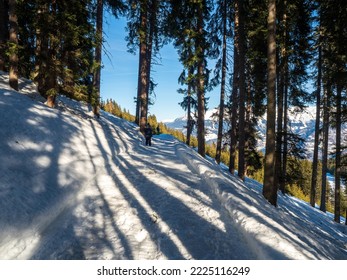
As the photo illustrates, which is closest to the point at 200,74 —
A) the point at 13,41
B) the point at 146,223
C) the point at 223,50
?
the point at 223,50

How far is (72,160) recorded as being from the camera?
6.91 m

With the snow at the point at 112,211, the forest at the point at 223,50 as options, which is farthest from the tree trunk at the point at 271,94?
the snow at the point at 112,211

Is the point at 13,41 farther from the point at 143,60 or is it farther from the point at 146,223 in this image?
the point at 146,223

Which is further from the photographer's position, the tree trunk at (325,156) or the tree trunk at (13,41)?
the tree trunk at (325,156)

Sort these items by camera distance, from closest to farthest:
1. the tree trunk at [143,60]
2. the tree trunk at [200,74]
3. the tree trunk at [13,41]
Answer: the tree trunk at [13,41]
the tree trunk at [200,74]
the tree trunk at [143,60]

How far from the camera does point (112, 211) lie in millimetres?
4922

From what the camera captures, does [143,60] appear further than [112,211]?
Yes

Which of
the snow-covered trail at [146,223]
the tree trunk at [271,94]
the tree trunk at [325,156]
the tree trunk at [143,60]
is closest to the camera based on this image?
the snow-covered trail at [146,223]

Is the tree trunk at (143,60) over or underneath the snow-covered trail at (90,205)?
over

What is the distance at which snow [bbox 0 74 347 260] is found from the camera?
370 centimetres

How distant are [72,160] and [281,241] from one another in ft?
20.1

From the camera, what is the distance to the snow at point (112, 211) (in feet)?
12.1

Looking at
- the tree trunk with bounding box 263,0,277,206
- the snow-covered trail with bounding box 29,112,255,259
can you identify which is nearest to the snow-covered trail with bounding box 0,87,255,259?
the snow-covered trail with bounding box 29,112,255,259

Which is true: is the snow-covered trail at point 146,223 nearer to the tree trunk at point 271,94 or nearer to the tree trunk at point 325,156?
the tree trunk at point 271,94
